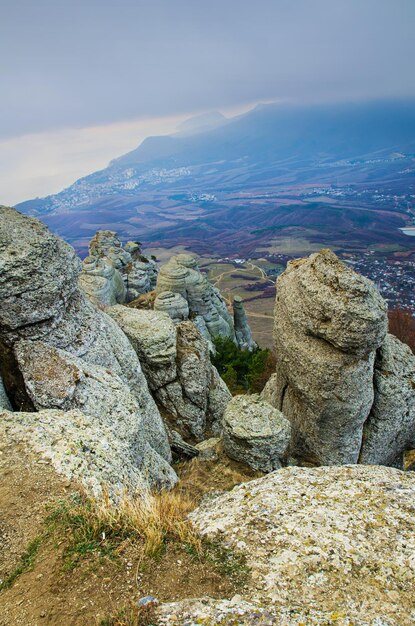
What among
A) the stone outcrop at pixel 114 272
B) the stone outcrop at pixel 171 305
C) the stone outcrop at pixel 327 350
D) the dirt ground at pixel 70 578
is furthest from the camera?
the stone outcrop at pixel 114 272

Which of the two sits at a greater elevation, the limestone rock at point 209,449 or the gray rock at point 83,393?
the gray rock at point 83,393

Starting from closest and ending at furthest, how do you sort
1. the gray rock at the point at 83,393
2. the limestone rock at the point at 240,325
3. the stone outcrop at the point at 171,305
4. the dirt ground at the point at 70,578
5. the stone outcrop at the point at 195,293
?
the dirt ground at the point at 70,578 < the gray rock at the point at 83,393 < the stone outcrop at the point at 171,305 < the stone outcrop at the point at 195,293 < the limestone rock at the point at 240,325

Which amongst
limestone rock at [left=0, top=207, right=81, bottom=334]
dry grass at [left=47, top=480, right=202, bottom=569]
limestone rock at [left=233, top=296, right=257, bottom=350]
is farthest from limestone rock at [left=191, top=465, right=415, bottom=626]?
limestone rock at [left=233, top=296, right=257, bottom=350]

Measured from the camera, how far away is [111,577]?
582cm

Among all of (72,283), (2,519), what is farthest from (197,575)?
(72,283)

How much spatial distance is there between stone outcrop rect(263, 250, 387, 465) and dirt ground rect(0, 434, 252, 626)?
1116cm

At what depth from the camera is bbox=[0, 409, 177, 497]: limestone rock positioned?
841 centimetres

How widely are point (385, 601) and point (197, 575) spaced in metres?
2.95

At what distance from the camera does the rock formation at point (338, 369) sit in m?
15.3

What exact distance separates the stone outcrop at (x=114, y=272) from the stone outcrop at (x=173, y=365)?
16907mm

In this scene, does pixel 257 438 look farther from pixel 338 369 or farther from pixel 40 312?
pixel 40 312

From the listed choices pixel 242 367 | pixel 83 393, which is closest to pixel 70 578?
pixel 83 393

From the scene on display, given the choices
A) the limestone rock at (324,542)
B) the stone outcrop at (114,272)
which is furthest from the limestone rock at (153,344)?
the stone outcrop at (114,272)

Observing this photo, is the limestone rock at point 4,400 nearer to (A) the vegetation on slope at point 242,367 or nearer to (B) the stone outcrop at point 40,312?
(B) the stone outcrop at point 40,312
